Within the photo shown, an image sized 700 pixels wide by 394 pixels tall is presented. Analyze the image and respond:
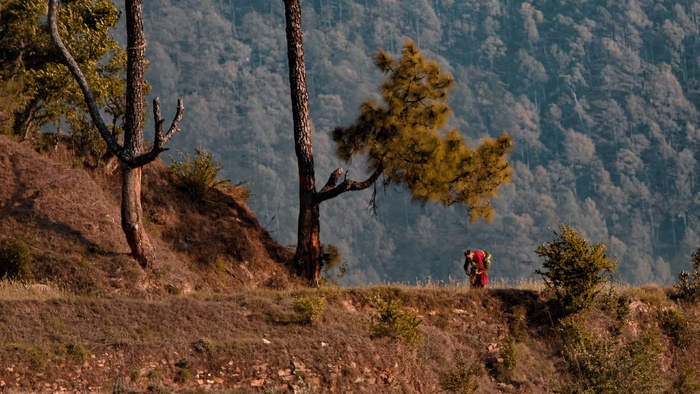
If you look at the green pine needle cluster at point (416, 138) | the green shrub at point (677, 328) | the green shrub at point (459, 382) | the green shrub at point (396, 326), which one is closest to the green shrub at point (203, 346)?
the green shrub at point (396, 326)

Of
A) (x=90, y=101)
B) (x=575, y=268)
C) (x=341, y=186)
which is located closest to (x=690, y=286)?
(x=575, y=268)

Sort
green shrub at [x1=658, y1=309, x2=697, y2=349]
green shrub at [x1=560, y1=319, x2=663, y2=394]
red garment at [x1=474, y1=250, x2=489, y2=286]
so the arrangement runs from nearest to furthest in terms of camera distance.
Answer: green shrub at [x1=560, y1=319, x2=663, y2=394], red garment at [x1=474, y1=250, x2=489, y2=286], green shrub at [x1=658, y1=309, x2=697, y2=349]

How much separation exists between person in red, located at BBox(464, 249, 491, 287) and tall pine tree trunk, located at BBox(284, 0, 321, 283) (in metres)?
4.46

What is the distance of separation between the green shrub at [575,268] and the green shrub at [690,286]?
163 inches

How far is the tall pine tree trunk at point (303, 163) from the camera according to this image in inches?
1161

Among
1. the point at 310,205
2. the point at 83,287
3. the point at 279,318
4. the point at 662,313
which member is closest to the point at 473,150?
the point at 310,205

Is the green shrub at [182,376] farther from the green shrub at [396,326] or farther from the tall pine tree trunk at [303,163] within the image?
the tall pine tree trunk at [303,163]

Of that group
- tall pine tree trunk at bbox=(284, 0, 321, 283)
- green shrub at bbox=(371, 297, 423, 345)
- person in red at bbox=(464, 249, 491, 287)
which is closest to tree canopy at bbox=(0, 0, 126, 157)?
tall pine tree trunk at bbox=(284, 0, 321, 283)

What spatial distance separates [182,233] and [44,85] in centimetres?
627

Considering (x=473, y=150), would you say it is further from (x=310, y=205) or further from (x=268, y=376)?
(x=268, y=376)

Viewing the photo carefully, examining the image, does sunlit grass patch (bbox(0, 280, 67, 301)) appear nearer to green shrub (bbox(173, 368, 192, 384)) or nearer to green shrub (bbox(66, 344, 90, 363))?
green shrub (bbox(66, 344, 90, 363))

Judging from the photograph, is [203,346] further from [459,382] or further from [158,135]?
[158,135]

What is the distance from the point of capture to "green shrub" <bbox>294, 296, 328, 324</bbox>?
22406mm

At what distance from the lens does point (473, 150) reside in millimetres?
30016
